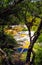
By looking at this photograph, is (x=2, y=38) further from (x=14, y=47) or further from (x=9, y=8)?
(x=9, y=8)

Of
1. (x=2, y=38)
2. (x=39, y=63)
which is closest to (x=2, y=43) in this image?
(x=2, y=38)

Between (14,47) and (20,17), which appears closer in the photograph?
(20,17)

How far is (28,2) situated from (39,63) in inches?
58.8

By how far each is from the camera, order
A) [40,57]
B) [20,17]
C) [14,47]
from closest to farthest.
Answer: [40,57], [20,17], [14,47]

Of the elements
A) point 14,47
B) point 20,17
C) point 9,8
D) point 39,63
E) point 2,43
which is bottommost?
point 14,47

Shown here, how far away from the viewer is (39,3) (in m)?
5.29

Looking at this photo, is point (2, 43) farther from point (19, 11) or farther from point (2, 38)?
point (19, 11)

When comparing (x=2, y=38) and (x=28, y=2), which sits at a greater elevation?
(x=28, y=2)

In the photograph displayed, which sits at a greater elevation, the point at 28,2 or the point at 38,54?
the point at 28,2

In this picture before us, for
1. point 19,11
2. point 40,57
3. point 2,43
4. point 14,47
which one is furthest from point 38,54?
point 14,47

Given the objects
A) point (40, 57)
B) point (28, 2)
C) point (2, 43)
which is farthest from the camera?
point (2, 43)

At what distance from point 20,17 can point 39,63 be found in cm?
185

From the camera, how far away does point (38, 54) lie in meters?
4.73

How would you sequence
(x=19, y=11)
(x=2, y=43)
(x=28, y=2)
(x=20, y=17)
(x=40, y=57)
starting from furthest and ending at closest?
1. (x=2, y=43)
2. (x=20, y=17)
3. (x=19, y=11)
4. (x=28, y=2)
5. (x=40, y=57)
